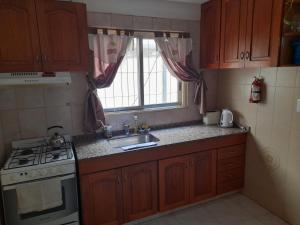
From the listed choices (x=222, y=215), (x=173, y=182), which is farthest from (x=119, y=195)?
(x=222, y=215)

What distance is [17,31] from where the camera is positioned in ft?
5.67

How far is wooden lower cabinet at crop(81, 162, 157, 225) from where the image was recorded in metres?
1.93

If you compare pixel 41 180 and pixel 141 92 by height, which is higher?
pixel 141 92

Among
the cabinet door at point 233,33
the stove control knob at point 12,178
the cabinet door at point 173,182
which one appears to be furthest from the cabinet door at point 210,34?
the stove control knob at point 12,178

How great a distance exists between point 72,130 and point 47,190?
749mm

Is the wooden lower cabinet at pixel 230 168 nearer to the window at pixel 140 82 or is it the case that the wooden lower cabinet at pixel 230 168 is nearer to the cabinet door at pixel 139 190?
the cabinet door at pixel 139 190

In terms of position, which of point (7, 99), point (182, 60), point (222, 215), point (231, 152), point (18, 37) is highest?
point (18, 37)

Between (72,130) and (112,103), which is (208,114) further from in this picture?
(72,130)

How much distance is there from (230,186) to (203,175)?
0.46m

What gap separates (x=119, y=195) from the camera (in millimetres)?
2049

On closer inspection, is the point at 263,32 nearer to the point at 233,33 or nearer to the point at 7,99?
the point at 233,33

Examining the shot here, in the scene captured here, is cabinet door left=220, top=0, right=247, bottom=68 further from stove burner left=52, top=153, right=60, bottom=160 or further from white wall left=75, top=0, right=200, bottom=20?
stove burner left=52, top=153, right=60, bottom=160

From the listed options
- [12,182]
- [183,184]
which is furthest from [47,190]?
[183,184]

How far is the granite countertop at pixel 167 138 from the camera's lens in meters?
1.96
